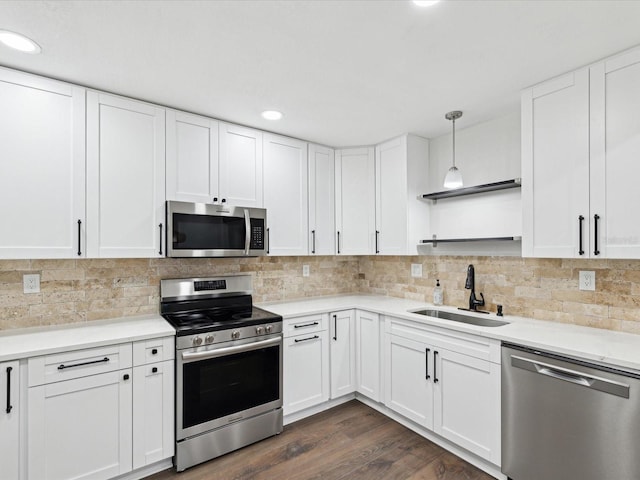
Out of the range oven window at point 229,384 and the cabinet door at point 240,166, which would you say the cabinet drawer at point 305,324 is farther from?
the cabinet door at point 240,166

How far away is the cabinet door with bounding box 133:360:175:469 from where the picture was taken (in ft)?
6.81

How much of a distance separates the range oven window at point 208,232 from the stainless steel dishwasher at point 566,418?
2.00 m

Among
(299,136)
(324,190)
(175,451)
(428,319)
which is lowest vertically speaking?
(175,451)

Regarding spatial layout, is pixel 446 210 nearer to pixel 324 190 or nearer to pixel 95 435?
pixel 324 190

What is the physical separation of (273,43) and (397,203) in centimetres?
185

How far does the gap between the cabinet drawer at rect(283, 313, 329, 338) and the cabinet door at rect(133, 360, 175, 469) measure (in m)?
0.90

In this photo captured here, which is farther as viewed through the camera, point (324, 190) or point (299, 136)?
point (324, 190)

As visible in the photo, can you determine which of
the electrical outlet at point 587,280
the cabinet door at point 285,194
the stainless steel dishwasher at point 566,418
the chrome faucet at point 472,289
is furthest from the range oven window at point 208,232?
the electrical outlet at point 587,280

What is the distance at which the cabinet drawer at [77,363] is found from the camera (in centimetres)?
181

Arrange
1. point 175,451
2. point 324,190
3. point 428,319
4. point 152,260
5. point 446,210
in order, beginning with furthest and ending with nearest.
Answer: point 324,190, point 446,210, point 152,260, point 428,319, point 175,451

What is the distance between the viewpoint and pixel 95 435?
6.41 ft

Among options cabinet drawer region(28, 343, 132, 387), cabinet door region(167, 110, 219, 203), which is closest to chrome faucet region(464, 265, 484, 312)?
cabinet door region(167, 110, 219, 203)

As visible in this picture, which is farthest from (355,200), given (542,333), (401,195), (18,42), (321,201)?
(18,42)

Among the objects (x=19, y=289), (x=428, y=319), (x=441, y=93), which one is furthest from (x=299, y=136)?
(x=19, y=289)
